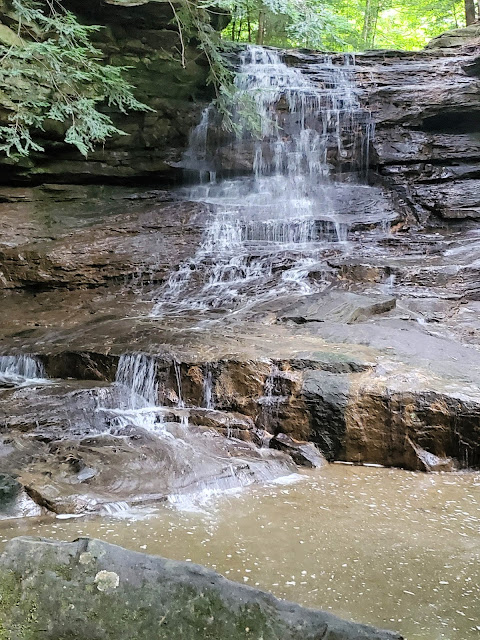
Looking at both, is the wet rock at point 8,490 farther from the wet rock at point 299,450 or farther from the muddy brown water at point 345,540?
the wet rock at point 299,450

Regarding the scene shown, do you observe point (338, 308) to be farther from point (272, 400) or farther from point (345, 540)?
point (345, 540)

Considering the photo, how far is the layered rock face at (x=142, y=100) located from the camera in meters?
10.5

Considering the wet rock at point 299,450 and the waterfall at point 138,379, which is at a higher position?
the waterfall at point 138,379

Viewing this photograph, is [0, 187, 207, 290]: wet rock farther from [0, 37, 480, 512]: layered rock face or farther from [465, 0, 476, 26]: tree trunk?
[465, 0, 476, 26]: tree trunk

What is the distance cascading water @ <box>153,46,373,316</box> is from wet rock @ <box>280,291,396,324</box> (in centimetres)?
312

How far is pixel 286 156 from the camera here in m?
12.8

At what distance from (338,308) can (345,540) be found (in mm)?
4655

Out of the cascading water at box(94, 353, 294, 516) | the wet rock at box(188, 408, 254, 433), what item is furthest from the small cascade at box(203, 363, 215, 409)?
the wet rock at box(188, 408, 254, 433)

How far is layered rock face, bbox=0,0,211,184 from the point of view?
10.5 metres

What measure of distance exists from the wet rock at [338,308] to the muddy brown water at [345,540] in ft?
10.3

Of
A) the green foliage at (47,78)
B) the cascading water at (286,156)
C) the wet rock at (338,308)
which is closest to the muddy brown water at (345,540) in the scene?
the wet rock at (338,308)

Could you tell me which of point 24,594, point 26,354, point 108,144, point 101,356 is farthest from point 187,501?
point 108,144

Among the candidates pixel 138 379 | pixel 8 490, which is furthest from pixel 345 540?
pixel 138 379

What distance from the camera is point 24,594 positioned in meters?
1.31
